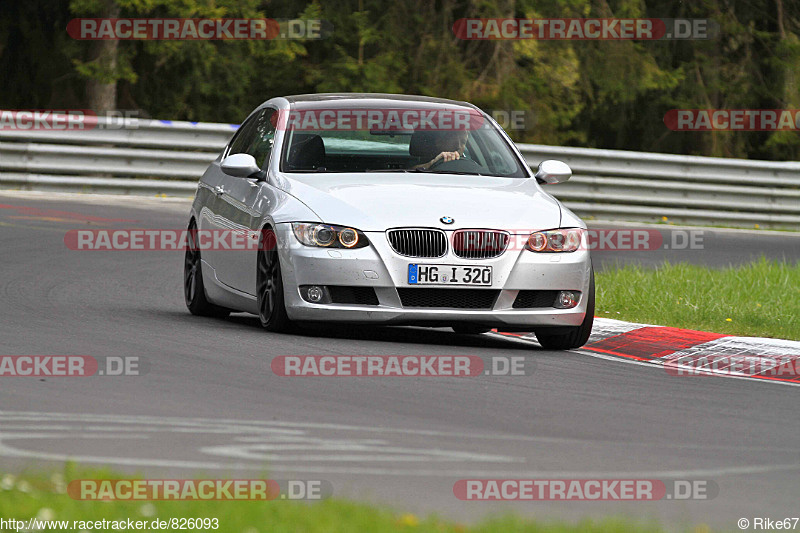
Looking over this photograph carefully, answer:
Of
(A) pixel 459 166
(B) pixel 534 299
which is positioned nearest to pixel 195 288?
(A) pixel 459 166

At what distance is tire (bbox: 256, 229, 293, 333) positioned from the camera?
9969 mm

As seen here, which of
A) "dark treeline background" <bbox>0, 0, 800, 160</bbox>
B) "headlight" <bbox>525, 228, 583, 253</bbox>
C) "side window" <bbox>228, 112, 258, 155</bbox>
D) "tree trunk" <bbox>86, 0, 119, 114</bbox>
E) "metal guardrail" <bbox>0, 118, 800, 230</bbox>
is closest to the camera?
"headlight" <bbox>525, 228, 583, 253</bbox>

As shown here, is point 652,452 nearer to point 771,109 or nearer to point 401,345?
point 401,345

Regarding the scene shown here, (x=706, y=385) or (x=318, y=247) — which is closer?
(x=706, y=385)

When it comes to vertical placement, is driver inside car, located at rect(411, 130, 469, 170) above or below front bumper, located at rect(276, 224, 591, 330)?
above

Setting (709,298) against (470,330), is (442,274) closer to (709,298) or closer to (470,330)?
(470,330)

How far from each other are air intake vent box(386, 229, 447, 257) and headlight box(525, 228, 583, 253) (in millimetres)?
564

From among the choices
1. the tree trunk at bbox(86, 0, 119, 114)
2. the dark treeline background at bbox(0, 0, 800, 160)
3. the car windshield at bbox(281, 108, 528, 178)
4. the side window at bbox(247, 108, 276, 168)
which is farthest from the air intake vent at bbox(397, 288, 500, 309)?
the tree trunk at bbox(86, 0, 119, 114)

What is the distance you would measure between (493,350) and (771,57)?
25192 mm

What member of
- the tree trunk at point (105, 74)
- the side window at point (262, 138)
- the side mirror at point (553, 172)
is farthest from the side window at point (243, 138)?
the tree trunk at point (105, 74)

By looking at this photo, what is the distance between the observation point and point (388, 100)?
1159cm

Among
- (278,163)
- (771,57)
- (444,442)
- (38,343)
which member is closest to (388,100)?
(278,163)

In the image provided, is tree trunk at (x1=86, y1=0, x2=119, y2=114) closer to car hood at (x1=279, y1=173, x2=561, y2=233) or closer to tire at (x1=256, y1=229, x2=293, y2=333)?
car hood at (x1=279, y1=173, x2=561, y2=233)

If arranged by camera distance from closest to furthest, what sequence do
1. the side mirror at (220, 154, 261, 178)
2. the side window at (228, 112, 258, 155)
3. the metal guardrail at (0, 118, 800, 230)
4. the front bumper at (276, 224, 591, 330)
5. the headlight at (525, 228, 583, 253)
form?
the front bumper at (276, 224, 591, 330)
the headlight at (525, 228, 583, 253)
the side mirror at (220, 154, 261, 178)
the side window at (228, 112, 258, 155)
the metal guardrail at (0, 118, 800, 230)
